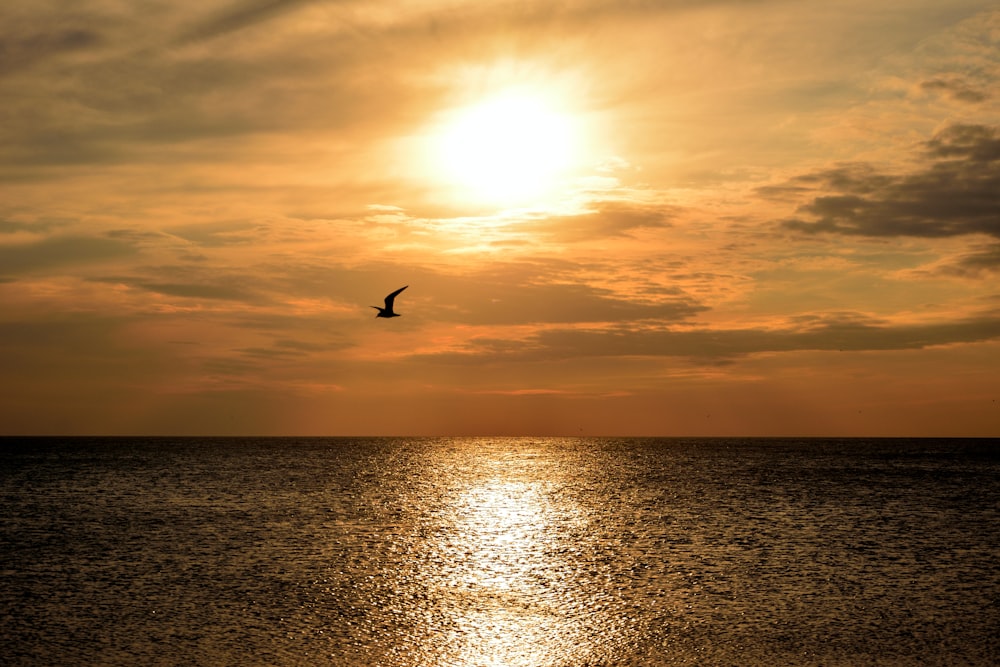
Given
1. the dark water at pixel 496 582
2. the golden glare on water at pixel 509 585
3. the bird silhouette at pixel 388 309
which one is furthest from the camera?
the bird silhouette at pixel 388 309

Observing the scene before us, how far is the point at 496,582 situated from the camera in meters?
42.0

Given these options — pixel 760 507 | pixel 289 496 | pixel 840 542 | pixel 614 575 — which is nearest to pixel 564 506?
pixel 760 507

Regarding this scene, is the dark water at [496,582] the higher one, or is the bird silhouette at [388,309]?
the bird silhouette at [388,309]

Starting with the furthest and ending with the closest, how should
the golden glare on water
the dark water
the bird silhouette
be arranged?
the bird silhouette
the dark water
the golden glare on water

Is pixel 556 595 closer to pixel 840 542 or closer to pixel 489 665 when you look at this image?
pixel 489 665

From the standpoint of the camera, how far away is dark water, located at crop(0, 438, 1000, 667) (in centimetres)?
3030

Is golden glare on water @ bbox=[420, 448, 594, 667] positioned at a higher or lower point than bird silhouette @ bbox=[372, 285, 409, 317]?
lower

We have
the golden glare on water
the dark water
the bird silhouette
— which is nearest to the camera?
the golden glare on water

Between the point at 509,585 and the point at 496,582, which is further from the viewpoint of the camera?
the point at 496,582

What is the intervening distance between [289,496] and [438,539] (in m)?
36.3

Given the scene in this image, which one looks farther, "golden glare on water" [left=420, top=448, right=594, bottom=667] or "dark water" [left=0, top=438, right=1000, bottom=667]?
"dark water" [left=0, top=438, right=1000, bottom=667]

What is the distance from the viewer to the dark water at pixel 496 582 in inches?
1193

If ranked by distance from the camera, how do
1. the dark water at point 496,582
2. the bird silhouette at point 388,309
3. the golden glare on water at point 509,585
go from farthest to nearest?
the bird silhouette at point 388,309 < the dark water at point 496,582 < the golden glare on water at point 509,585

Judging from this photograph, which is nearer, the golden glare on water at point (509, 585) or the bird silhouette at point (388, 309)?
the golden glare on water at point (509, 585)
